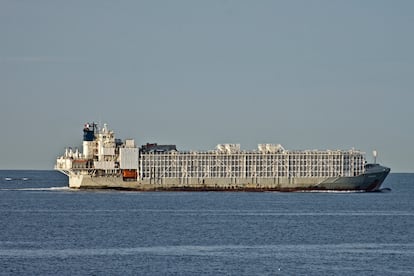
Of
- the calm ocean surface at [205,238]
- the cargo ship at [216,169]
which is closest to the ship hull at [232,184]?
the cargo ship at [216,169]

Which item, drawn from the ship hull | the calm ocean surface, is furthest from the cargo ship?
the calm ocean surface

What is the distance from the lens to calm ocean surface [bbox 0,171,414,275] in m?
76.7

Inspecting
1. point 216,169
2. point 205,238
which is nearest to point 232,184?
point 216,169

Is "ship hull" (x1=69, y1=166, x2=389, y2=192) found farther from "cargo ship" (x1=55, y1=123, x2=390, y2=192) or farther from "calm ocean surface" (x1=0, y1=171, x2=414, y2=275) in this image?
"calm ocean surface" (x1=0, y1=171, x2=414, y2=275)

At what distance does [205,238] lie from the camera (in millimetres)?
95688

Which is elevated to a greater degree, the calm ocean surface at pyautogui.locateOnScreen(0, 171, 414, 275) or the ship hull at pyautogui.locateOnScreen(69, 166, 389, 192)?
the ship hull at pyautogui.locateOnScreen(69, 166, 389, 192)

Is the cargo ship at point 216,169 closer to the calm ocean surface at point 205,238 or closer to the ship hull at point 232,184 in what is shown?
the ship hull at point 232,184

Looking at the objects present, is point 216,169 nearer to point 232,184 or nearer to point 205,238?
point 232,184

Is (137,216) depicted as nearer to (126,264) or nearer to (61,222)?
(61,222)

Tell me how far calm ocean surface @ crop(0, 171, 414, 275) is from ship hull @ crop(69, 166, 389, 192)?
2431 centimetres

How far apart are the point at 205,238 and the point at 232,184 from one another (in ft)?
287

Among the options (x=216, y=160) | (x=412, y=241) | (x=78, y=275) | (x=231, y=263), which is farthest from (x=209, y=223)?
(x=216, y=160)

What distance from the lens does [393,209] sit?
473 ft

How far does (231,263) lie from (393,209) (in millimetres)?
68914
